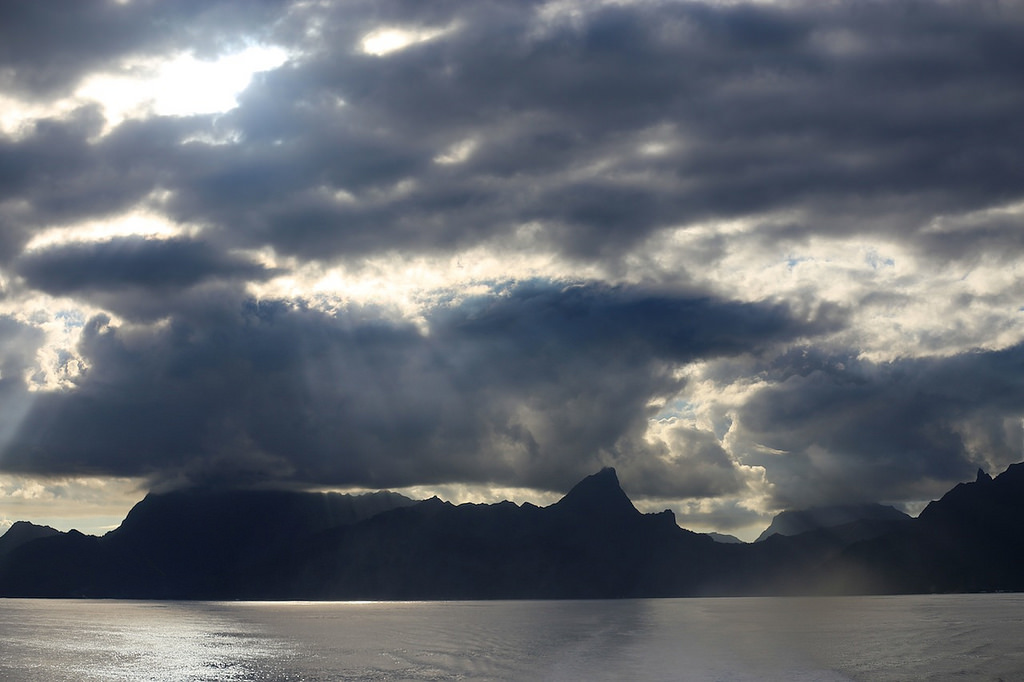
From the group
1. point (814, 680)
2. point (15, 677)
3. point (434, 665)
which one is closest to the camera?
point (814, 680)

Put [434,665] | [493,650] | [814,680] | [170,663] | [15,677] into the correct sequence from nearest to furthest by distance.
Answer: [814,680] → [15,677] → [434,665] → [170,663] → [493,650]

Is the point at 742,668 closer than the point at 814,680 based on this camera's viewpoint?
No

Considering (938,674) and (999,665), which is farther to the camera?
(999,665)

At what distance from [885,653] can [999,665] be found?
29.2 m

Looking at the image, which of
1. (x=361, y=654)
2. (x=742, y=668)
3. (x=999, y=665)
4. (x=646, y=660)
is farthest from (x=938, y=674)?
(x=361, y=654)

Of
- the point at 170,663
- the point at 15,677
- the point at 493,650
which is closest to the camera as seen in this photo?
the point at 15,677

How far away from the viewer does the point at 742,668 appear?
5915 inches

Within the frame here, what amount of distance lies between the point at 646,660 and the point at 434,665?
35.8 metres

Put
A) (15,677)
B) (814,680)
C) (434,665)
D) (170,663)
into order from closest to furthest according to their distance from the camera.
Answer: (814,680) → (15,677) → (434,665) → (170,663)

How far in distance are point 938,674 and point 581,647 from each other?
244 feet

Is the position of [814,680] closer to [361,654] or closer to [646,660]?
[646,660]

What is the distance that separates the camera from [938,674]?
140 m

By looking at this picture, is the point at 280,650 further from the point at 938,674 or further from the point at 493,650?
the point at 938,674

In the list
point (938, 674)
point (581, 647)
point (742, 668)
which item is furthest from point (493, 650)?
point (938, 674)
